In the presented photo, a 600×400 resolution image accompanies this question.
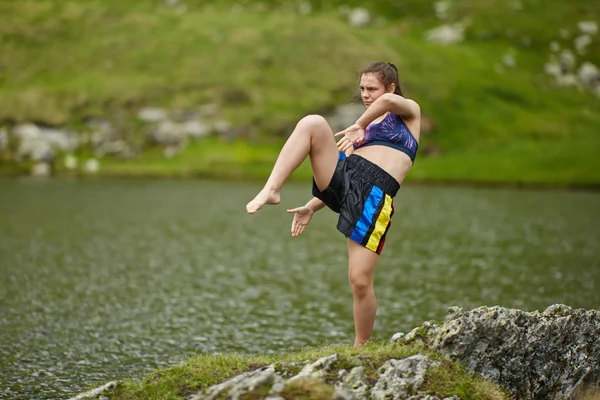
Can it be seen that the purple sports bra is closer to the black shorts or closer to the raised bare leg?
the black shorts

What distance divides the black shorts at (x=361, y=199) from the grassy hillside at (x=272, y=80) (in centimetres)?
6414

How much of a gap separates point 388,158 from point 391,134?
40cm

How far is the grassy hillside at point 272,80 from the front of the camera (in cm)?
8250

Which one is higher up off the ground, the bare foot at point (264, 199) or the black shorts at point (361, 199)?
the bare foot at point (264, 199)

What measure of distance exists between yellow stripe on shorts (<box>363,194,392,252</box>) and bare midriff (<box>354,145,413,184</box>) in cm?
46

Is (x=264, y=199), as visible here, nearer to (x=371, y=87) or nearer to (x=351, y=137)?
(x=351, y=137)

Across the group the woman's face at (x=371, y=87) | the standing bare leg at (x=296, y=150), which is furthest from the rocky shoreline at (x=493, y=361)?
the woman's face at (x=371, y=87)

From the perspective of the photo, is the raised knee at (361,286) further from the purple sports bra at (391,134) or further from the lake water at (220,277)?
the lake water at (220,277)

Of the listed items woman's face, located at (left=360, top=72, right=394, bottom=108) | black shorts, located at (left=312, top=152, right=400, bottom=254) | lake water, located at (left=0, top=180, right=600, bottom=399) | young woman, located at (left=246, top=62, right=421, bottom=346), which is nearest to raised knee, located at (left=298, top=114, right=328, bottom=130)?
young woman, located at (left=246, top=62, right=421, bottom=346)

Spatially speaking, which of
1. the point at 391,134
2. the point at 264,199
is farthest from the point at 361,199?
the point at 264,199

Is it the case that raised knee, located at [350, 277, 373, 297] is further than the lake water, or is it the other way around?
the lake water

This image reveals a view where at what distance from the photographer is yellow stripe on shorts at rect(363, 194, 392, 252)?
1095 centimetres

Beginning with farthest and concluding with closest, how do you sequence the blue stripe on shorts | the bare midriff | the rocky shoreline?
the bare midriff < the blue stripe on shorts < the rocky shoreline

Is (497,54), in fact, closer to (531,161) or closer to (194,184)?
(531,161)
